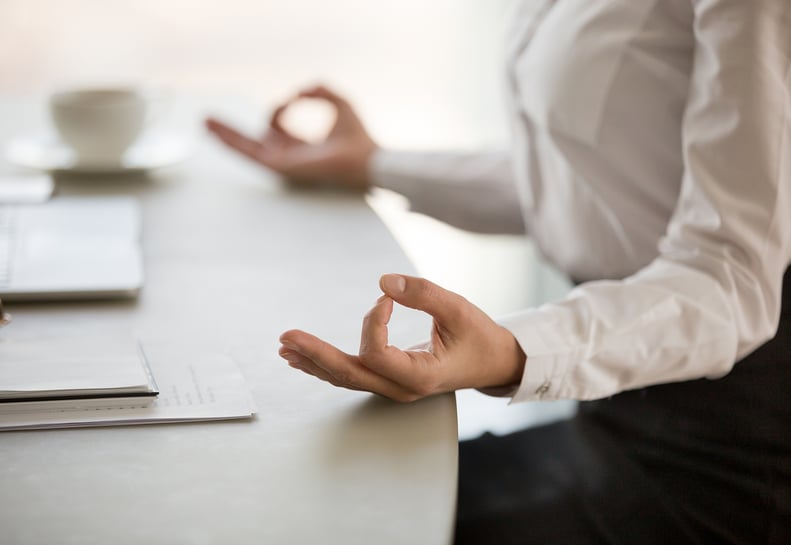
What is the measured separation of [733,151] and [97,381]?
485 millimetres

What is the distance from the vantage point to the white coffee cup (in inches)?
41.0

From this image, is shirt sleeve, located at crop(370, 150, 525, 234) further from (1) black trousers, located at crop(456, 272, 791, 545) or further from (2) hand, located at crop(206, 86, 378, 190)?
(1) black trousers, located at crop(456, 272, 791, 545)

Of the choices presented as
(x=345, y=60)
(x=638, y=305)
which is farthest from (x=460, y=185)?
(x=345, y=60)

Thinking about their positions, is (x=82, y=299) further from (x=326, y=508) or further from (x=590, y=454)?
(x=590, y=454)

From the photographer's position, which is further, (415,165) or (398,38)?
(398,38)

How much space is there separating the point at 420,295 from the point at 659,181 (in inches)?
12.9

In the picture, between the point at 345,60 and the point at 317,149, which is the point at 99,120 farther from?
the point at 345,60

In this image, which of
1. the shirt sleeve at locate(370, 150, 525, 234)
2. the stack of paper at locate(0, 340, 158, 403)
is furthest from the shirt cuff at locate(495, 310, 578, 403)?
the shirt sleeve at locate(370, 150, 525, 234)

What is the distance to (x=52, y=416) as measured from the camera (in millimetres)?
542

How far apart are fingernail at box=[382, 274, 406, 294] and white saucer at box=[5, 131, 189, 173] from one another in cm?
61

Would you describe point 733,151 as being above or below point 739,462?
above

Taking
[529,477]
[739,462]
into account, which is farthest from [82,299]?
[739,462]

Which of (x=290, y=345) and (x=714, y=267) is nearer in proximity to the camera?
(x=290, y=345)

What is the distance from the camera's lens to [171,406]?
0.55m
